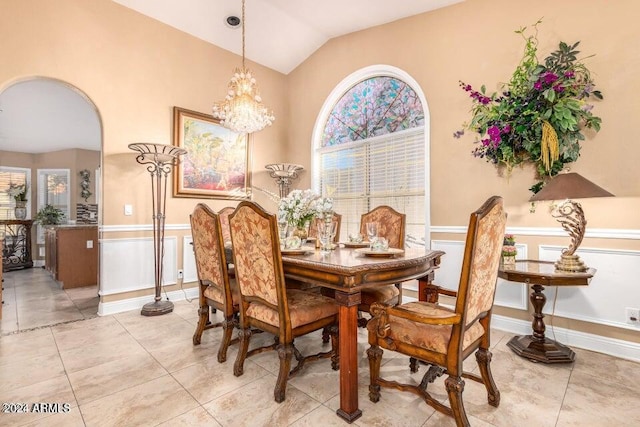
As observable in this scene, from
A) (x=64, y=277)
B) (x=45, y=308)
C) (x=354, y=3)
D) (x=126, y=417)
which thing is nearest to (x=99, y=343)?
(x=126, y=417)

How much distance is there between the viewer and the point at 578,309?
2557 millimetres

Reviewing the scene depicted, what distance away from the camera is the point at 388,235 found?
2.96 meters

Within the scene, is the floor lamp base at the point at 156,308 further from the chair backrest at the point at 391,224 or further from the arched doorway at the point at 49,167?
the chair backrest at the point at 391,224

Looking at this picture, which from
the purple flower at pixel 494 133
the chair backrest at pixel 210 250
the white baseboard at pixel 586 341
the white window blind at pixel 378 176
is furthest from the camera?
the white window blind at pixel 378 176

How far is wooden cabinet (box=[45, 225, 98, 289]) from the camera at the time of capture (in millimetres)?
4484

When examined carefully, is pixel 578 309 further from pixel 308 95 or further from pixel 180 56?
pixel 180 56

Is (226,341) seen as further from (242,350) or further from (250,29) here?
(250,29)

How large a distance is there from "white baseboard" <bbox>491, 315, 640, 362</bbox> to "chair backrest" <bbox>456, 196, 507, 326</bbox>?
1.57 metres

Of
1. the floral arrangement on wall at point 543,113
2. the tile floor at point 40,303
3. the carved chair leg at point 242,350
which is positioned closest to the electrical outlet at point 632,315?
the floral arrangement on wall at point 543,113

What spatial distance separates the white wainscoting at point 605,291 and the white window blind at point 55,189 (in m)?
9.09

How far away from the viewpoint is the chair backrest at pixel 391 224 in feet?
9.46

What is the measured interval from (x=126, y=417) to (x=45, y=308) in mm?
2876

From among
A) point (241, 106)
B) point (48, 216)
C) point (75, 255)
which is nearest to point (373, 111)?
point (241, 106)

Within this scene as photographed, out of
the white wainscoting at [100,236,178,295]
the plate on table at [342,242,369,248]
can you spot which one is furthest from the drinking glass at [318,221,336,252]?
the white wainscoting at [100,236,178,295]
